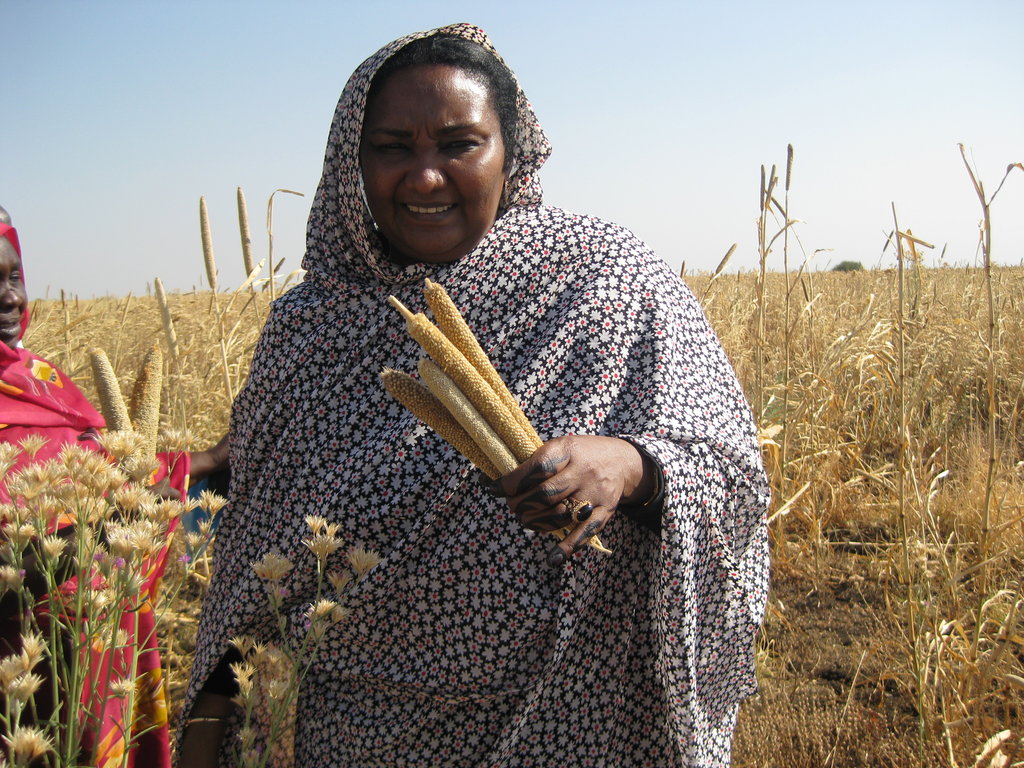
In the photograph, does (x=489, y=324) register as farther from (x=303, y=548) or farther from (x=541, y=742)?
(x=541, y=742)

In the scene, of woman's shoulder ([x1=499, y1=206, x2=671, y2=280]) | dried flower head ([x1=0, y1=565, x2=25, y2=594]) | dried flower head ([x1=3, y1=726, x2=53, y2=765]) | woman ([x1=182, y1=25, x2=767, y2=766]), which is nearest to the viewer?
dried flower head ([x1=3, y1=726, x2=53, y2=765])

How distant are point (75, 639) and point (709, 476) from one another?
3.33 feet

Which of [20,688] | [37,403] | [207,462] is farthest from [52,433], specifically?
[20,688]

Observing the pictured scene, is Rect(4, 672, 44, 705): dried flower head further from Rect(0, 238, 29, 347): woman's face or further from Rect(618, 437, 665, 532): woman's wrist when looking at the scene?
Rect(0, 238, 29, 347): woman's face

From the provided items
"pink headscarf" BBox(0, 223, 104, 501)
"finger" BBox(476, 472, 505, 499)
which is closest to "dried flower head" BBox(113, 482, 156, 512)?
"finger" BBox(476, 472, 505, 499)

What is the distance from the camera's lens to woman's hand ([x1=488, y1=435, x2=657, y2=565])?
1176mm

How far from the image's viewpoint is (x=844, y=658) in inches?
114

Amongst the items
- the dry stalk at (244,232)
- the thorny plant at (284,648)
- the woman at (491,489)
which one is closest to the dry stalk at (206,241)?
the dry stalk at (244,232)

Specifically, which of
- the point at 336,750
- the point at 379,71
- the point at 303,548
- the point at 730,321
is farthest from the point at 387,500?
the point at 730,321

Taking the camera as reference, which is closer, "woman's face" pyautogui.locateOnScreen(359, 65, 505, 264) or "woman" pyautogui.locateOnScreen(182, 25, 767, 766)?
"woman" pyautogui.locateOnScreen(182, 25, 767, 766)

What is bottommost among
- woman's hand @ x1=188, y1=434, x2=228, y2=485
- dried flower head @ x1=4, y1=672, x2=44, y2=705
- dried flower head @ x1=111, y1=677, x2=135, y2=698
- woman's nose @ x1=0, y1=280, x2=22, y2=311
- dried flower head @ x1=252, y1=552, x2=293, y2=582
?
woman's hand @ x1=188, y1=434, x2=228, y2=485

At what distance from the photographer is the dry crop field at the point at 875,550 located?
2.25 m

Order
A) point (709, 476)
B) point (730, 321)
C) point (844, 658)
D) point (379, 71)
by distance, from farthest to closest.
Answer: point (730, 321), point (844, 658), point (379, 71), point (709, 476)

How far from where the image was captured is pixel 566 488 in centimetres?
119
